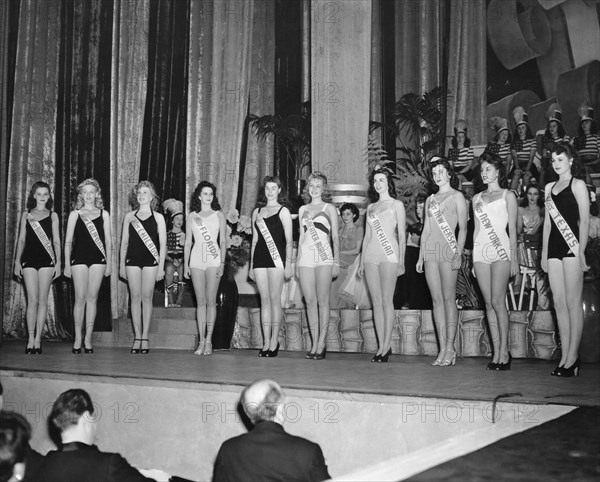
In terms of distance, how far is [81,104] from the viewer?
10.0 meters

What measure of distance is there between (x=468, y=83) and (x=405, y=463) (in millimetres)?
8755

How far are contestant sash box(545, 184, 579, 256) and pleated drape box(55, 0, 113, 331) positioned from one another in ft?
20.3

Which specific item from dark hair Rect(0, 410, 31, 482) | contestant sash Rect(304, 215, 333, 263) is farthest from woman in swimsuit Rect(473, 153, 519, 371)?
dark hair Rect(0, 410, 31, 482)

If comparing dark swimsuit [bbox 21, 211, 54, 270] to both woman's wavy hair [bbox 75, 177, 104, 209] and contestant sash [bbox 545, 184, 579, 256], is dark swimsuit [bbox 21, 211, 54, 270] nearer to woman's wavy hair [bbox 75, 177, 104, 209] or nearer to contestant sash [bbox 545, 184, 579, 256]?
woman's wavy hair [bbox 75, 177, 104, 209]

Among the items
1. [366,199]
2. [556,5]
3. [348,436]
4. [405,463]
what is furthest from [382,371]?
[556,5]

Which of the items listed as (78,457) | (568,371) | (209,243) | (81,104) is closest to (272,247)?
(209,243)

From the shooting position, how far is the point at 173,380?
470 cm

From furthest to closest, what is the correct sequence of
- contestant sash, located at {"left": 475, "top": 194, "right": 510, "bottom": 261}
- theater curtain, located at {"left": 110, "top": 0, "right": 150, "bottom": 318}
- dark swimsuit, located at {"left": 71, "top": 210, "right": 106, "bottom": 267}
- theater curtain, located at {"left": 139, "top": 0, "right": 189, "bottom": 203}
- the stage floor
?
1. theater curtain, located at {"left": 139, "top": 0, "right": 189, "bottom": 203}
2. theater curtain, located at {"left": 110, "top": 0, "right": 150, "bottom": 318}
3. dark swimsuit, located at {"left": 71, "top": 210, "right": 106, "bottom": 267}
4. contestant sash, located at {"left": 475, "top": 194, "right": 510, "bottom": 261}
5. the stage floor

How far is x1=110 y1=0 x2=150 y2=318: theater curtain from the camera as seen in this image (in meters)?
9.77

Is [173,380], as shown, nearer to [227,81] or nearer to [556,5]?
[227,81]

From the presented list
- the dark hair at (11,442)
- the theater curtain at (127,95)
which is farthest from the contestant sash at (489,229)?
the theater curtain at (127,95)

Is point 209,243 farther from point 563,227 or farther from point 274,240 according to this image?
point 563,227

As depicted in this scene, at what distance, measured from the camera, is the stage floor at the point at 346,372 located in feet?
13.3

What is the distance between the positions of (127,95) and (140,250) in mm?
4073
